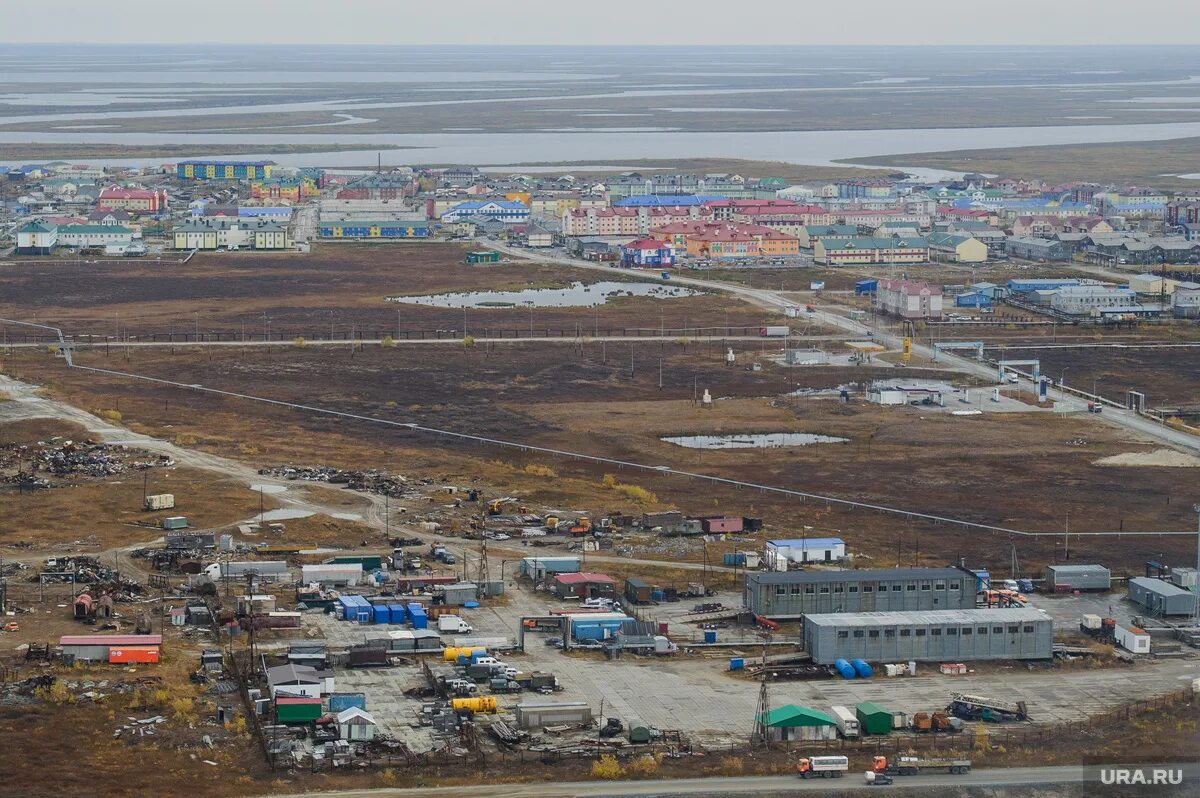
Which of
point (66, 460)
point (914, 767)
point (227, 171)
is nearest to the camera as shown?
point (914, 767)

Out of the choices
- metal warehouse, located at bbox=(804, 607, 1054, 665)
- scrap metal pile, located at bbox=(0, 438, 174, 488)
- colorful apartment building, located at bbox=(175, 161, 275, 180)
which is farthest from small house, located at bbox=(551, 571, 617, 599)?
colorful apartment building, located at bbox=(175, 161, 275, 180)

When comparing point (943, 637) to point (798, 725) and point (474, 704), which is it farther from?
point (474, 704)

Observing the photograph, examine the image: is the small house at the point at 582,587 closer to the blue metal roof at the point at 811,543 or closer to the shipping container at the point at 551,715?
the blue metal roof at the point at 811,543

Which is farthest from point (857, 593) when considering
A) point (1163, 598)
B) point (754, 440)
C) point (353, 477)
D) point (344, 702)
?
point (754, 440)

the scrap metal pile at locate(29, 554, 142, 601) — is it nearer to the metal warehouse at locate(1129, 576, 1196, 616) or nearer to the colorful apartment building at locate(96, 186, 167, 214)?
the metal warehouse at locate(1129, 576, 1196, 616)

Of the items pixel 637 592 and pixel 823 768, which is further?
pixel 637 592

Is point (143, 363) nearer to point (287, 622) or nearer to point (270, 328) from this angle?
point (270, 328)

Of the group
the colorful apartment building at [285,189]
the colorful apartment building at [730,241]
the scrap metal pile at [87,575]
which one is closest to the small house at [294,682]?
the scrap metal pile at [87,575]
